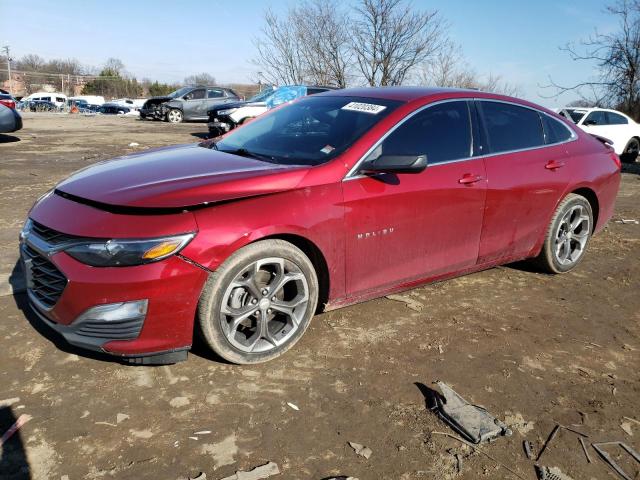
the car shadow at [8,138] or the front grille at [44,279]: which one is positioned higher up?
the car shadow at [8,138]

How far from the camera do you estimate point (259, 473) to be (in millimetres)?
2084

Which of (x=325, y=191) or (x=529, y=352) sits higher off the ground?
(x=325, y=191)

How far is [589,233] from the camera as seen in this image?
4668 mm

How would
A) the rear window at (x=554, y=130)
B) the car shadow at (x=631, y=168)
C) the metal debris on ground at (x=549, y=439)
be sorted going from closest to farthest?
1. the metal debris on ground at (x=549, y=439)
2. the rear window at (x=554, y=130)
3. the car shadow at (x=631, y=168)

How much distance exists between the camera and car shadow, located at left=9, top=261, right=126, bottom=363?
2.92 m

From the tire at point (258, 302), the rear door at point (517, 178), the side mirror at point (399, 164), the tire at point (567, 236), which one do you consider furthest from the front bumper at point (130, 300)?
the tire at point (567, 236)

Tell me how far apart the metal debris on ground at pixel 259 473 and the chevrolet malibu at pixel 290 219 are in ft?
2.62

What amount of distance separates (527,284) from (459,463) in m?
2.53

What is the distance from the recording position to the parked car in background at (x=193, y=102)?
22.4m

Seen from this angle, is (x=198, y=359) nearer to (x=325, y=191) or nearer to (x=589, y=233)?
(x=325, y=191)

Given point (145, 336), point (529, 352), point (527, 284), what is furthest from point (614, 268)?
point (145, 336)

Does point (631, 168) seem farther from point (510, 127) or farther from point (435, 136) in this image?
point (435, 136)

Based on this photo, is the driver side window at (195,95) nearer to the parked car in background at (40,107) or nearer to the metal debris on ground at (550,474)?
the metal debris on ground at (550,474)

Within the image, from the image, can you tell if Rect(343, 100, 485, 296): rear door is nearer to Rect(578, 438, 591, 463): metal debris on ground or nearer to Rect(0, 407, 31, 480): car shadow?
Rect(578, 438, 591, 463): metal debris on ground
